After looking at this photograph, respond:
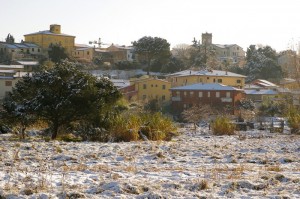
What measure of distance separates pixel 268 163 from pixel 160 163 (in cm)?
271

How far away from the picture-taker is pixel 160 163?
10.9m

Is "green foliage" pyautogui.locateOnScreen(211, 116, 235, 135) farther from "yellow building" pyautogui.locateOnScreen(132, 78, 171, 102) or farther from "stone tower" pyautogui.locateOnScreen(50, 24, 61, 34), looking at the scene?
"stone tower" pyautogui.locateOnScreen(50, 24, 61, 34)

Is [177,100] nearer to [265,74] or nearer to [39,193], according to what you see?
[265,74]

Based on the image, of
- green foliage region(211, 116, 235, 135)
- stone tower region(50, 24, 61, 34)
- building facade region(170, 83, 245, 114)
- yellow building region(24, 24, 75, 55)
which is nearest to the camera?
green foliage region(211, 116, 235, 135)

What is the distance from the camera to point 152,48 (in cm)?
8088

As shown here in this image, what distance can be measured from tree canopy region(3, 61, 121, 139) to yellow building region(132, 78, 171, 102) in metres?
44.9

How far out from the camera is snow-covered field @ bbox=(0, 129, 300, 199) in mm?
6945

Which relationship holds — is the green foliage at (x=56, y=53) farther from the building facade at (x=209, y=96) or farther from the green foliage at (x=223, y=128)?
the green foliage at (x=223, y=128)

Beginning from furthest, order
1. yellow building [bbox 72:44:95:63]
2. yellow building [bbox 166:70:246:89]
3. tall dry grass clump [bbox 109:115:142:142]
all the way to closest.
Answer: yellow building [bbox 72:44:95:63], yellow building [bbox 166:70:246:89], tall dry grass clump [bbox 109:115:142:142]

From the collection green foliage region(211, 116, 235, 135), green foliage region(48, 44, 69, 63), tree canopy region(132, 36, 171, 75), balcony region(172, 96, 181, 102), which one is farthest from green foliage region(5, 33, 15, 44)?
green foliage region(211, 116, 235, 135)

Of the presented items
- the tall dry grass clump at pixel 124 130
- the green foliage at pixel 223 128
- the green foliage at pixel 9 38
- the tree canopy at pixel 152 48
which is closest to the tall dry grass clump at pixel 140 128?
the tall dry grass clump at pixel 124 130

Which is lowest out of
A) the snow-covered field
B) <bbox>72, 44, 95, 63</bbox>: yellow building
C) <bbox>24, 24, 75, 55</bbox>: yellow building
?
the snow-covered field

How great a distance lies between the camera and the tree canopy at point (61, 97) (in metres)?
17.9

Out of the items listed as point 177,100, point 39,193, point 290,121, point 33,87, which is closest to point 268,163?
point 39,193
